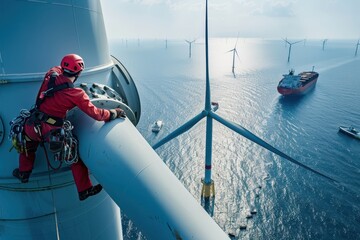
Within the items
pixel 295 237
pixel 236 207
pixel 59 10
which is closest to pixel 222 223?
pixel 236 207

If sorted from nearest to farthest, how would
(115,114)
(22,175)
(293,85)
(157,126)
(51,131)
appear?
(115,114) → (51,131) → (22,175) → (157,126) → (293,85)

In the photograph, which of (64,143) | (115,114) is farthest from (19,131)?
(115,114)

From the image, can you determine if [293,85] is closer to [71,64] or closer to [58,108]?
[71,64]

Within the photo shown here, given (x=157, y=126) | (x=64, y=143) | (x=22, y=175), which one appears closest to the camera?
(x=64, y=143)

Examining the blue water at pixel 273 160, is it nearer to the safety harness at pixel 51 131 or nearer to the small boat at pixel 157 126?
the small boat at pixel 157 126

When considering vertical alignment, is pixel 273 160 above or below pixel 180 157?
below

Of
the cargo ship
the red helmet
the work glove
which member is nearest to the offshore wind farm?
the work glove

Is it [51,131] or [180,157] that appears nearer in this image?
[51,131]

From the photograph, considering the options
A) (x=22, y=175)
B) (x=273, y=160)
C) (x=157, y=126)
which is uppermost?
(x=22, y=175)
